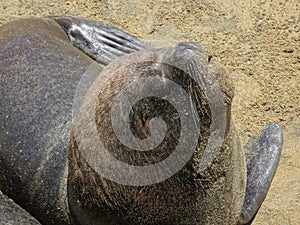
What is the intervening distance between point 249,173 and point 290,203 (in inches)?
20.4

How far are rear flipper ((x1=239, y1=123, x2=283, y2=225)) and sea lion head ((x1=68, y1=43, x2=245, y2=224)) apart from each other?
52 cm

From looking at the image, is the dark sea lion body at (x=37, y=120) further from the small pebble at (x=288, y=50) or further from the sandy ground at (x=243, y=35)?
the small pebble at (x=288, y=50)

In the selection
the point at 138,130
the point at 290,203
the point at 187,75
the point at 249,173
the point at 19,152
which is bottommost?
the point at 290,203

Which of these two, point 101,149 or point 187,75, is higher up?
point 187,75

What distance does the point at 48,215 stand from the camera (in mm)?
2406

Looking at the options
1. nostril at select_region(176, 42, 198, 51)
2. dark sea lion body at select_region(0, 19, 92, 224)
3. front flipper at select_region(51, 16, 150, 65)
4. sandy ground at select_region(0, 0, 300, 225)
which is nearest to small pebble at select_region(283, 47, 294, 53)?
sandy ground at select_region(0, 0, 300, 225)

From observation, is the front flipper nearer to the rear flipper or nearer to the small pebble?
the rear flipper

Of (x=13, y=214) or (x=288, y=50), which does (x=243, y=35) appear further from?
(x=13, y=214)

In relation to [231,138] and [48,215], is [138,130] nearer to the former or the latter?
[231,138]

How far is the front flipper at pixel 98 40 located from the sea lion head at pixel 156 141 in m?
0.97

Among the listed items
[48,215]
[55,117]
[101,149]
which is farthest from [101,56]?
[101,149]

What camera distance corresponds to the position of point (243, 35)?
3971 millimetres

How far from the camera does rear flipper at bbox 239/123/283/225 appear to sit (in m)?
2.67

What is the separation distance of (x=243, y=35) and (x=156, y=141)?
2134mm
